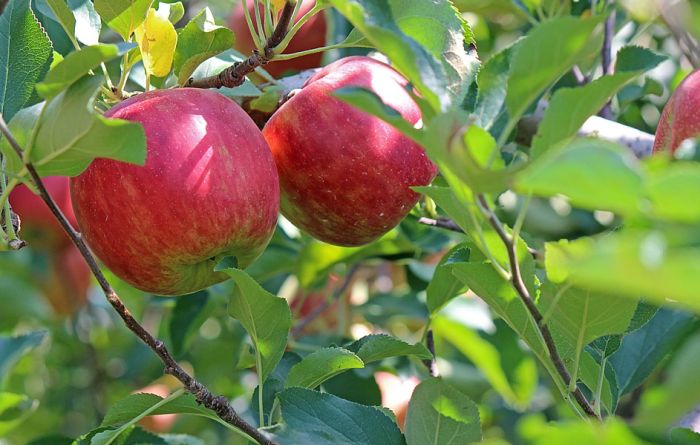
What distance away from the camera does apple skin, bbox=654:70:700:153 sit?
916mm

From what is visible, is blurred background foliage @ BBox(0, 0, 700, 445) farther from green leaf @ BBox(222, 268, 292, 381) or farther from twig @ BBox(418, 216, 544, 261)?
green leaf @ BBox(222, 268, 292, 381)

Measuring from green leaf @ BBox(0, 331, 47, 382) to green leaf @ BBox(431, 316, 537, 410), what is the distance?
0.71 metres

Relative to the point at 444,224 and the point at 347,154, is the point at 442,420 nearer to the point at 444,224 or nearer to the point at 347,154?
the point at 347,154

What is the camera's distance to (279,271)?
1.69 metres

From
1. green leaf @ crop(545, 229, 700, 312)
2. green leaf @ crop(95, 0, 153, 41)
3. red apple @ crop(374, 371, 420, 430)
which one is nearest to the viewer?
green leaf @ crop(545, 229, 700, 312)

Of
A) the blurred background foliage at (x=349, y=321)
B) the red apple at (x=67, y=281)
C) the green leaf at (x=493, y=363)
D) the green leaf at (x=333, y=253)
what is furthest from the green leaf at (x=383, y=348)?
the red apple at (x=67, y=281)

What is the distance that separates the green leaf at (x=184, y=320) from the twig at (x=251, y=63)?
23.1 inches

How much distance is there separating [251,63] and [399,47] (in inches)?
15.4

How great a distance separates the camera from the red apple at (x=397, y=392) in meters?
1.69

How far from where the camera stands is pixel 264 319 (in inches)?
38.2

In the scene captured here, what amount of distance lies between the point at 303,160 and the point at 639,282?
2.31ft

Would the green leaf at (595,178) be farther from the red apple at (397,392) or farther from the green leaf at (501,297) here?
the red apple at (397,392)

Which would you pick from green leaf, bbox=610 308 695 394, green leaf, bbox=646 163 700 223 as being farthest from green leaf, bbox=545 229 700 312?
green leaf, bbox=610 308 695 394

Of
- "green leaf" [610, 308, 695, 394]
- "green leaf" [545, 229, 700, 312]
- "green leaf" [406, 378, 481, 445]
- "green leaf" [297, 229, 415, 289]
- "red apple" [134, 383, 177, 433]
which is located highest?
"green leaf" [545, 229, 700, 312]
